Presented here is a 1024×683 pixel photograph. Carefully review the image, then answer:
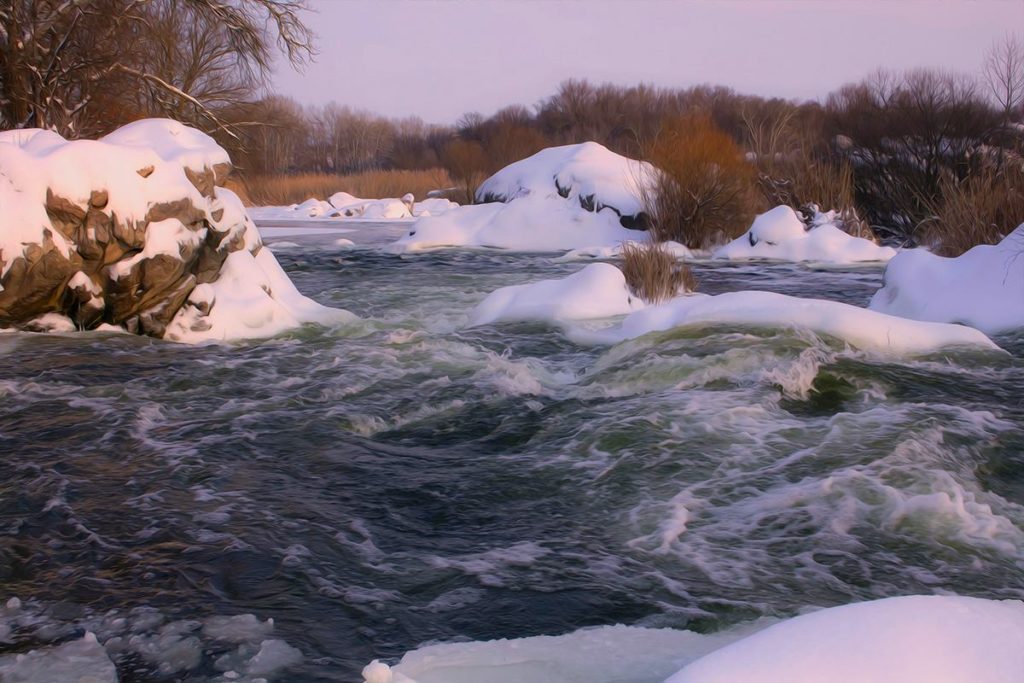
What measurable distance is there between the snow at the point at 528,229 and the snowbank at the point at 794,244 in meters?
2.57

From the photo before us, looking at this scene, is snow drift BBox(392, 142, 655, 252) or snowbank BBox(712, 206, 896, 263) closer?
snowbank BBox(712, 206, 896, 263)

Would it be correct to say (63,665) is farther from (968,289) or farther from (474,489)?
(968,289)

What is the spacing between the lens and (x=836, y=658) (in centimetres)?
178

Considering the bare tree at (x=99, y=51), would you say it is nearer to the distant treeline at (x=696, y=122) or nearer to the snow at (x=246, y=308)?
the distant treeline at (x=696, y=122)

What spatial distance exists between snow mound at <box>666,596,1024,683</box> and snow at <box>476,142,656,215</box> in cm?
1364

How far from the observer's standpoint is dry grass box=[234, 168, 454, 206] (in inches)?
1444

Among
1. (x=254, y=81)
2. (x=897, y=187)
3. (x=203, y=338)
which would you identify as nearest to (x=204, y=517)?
(x=203, y=338)

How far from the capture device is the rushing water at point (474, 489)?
108 inches

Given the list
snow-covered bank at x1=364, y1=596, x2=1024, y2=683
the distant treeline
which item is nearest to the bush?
the distant treeline

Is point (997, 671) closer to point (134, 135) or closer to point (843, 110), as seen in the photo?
point (134, 135)

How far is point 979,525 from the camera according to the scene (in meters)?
3.34

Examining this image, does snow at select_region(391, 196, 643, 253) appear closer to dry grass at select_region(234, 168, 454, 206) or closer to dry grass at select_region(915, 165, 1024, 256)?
dry grass at select_region(915, 165, 1024, 256)

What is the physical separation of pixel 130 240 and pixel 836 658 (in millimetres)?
5993

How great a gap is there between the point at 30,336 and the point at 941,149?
15.1 meters
